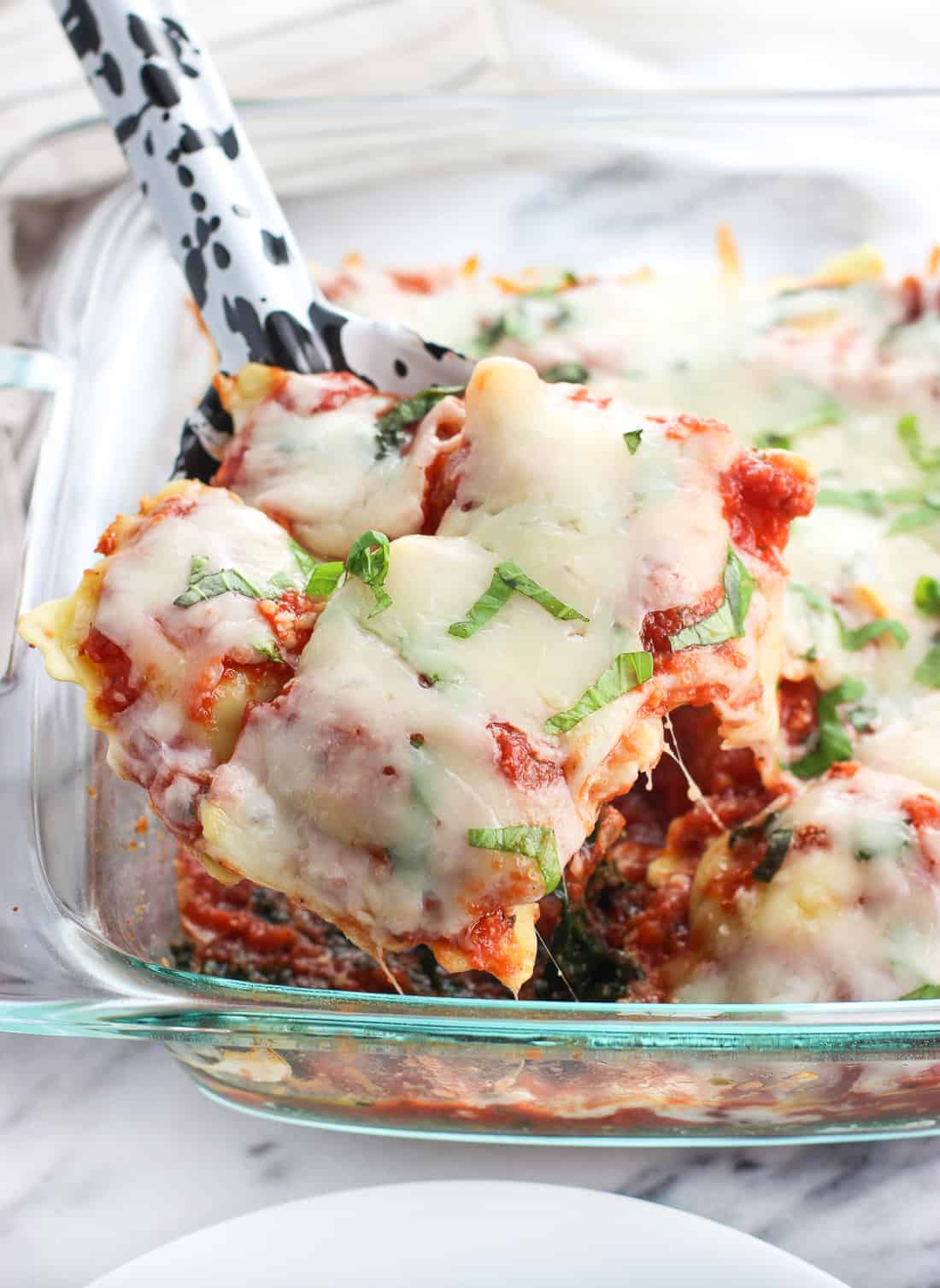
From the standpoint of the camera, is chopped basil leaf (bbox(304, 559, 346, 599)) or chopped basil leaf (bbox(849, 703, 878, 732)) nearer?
chopped basil leaf (bbox(304, 559, 346, 599))

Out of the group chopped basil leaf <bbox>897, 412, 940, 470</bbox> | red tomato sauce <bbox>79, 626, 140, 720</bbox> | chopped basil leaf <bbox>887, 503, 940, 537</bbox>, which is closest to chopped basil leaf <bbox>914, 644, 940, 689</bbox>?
chopped basil leaf <bbox>887, 503, 940, 537</bbox>

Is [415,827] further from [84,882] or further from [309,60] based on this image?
[309,60]

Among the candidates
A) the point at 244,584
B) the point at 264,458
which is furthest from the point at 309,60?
the point at 244,584

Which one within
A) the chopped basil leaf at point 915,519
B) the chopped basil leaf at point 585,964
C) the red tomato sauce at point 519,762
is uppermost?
the red tomato sauce at point 519,762

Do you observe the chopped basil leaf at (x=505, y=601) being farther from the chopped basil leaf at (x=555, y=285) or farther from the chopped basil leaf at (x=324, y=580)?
the chopped basil leaf at (x=555, y=285)

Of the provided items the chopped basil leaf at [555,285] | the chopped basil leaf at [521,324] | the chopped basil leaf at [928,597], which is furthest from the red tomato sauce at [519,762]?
the chopped basil leaf at [555,285]

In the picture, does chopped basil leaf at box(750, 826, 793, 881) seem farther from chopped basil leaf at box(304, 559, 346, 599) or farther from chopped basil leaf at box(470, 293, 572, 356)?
chopped basil leaf at box(470, 293, 572, 356)

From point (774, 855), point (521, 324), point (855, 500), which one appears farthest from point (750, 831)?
point (521, 324)
